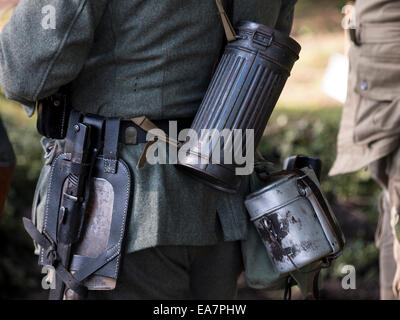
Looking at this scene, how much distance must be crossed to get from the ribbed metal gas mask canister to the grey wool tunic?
88 millimetres

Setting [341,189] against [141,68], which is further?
[341,189]

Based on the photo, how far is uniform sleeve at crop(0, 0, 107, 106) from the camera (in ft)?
5.57

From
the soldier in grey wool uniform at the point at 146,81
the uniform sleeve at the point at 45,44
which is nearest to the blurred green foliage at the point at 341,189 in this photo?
the soldier in grey wool uniform at the point at 146,81

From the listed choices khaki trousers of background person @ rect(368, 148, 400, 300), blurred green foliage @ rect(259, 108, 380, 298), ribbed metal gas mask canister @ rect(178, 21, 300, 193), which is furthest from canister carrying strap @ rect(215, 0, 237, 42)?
blurred green foliage @ rect(259, 108, 380, 298)

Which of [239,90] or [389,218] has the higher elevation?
[239,90]

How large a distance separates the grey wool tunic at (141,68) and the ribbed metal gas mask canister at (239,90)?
88mm

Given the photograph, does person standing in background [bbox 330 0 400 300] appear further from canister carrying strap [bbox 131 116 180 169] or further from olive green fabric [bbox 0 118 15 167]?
olive green fabric [bbox 0 118 15 167]

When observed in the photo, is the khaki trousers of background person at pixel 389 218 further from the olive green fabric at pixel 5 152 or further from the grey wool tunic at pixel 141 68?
the olive green fabric at pixel 5 152


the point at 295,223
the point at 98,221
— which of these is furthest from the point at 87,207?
the point at 295,223

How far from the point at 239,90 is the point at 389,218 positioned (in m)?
1.33

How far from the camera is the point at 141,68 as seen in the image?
1.82 meters

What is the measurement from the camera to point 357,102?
2768 millimetres

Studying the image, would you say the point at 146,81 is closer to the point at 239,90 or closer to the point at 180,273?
the point at 239,90

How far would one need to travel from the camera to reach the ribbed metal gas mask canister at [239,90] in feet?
5.89
